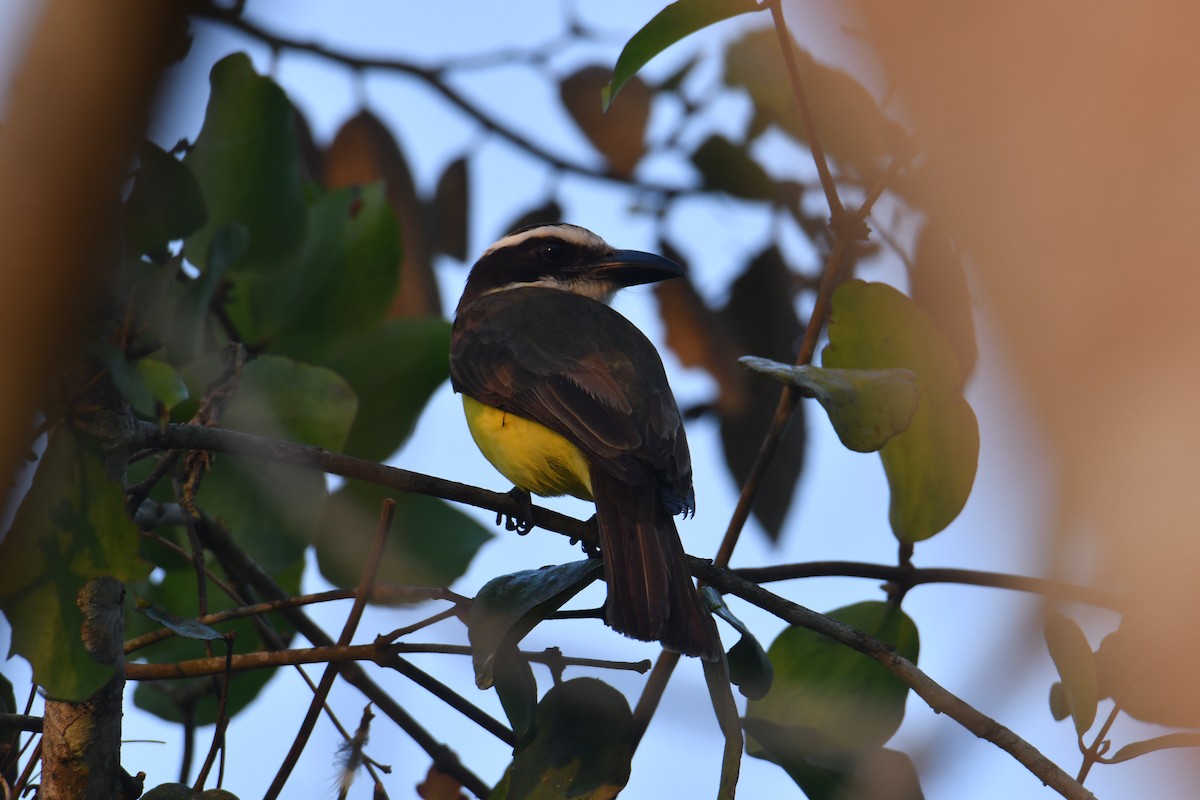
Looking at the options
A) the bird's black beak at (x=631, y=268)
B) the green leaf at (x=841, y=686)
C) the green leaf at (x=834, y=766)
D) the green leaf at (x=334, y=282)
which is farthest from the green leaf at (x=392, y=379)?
the bird's black beak at (x=631, y=268)

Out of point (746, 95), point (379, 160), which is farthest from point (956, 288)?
point (379, 160)

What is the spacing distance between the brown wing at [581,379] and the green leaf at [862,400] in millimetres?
872

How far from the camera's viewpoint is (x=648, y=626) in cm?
275

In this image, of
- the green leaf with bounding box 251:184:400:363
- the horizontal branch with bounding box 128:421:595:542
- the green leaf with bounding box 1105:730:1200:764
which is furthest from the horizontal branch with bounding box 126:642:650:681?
the green leaf with bounding box 251:184:400:363

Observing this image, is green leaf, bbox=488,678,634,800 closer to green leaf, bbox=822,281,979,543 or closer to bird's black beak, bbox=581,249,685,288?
green leaf, bbox=822,281,979,543

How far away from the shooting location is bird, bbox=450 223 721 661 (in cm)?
286

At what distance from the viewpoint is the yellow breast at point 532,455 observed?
364 centimetres

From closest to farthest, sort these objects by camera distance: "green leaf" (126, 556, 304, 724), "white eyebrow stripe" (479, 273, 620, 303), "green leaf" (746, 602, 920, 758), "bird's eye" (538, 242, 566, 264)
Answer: "green leaf" (746, 602, 920, 758) < "green leaf" (126, 556, 304, 724) < "white eyebrow stripe" (479, 273, 620, 303) < "bird's eye" (538, 242, 566, 264)

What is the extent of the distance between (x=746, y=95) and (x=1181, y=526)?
11.6 ft

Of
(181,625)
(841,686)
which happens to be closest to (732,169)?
(841,686)

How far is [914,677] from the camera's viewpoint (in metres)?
2.38

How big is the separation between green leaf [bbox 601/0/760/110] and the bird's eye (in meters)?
2.60

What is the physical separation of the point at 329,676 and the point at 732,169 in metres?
3.30

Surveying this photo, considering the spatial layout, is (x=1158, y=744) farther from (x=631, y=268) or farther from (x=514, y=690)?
(x=631, y=268)
